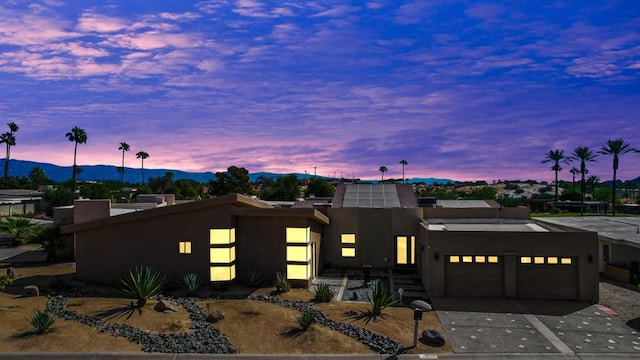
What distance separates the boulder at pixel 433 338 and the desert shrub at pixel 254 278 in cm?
816

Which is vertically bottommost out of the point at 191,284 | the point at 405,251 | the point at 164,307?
the point at 164,307

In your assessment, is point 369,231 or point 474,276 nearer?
point 474,276

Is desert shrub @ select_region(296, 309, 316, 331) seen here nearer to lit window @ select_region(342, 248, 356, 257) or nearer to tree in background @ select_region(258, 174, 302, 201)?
lit window @ select_region(342, 248, 356, 257)

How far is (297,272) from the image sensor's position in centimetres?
1848

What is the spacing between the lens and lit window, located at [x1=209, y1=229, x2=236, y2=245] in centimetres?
1788

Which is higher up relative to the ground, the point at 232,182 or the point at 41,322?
the point at 232,182

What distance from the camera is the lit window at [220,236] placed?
58.6 ft

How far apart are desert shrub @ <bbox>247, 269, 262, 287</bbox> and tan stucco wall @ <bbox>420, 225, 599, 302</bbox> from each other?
25.7 ft

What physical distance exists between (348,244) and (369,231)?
4.88 ft

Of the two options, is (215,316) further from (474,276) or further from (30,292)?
(474,276)

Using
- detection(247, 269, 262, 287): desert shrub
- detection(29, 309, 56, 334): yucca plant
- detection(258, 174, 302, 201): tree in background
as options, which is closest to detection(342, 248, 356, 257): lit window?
detection(247, 269, 262, 287): desert shrub

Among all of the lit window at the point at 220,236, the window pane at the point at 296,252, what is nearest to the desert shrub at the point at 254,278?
the window pane at the point at 296,252

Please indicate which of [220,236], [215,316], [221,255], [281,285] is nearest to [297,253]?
[281,285]

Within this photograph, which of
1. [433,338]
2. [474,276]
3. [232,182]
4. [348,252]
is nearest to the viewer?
[433,338]
